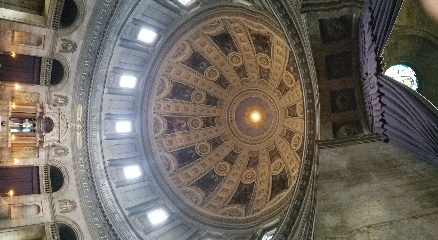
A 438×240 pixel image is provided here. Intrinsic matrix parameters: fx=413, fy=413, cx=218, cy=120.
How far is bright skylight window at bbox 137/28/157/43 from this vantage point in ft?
49.4

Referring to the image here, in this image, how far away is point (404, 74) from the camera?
11.2 meters

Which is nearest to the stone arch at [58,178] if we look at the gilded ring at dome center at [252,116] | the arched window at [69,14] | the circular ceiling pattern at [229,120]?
the arched window at [69,14]

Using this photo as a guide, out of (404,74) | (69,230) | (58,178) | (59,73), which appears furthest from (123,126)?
(404,74)

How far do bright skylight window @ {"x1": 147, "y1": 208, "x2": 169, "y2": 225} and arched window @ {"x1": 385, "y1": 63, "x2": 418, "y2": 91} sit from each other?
9.78m

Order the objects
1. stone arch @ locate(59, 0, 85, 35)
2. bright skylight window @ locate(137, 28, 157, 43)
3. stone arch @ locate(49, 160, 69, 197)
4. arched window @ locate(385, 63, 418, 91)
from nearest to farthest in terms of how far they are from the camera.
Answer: arched window @ locate(385, 63, 418, 91) → stone arch @ locate(59, 0, 85, 35) → stone arch @ locate(49, 160, 69, 197) → bright skylight window @ locate(137, 28, 157, 43)

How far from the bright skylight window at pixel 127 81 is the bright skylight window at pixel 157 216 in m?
4.94

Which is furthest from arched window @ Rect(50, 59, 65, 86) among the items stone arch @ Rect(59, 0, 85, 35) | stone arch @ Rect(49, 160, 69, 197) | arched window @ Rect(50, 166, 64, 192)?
arched window @ Rect(50, 166, 64, 192)

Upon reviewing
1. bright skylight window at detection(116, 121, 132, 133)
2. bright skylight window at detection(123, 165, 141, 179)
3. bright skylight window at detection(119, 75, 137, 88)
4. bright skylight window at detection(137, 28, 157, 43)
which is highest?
bright skylight window at detection(137, 28, 157, 43)

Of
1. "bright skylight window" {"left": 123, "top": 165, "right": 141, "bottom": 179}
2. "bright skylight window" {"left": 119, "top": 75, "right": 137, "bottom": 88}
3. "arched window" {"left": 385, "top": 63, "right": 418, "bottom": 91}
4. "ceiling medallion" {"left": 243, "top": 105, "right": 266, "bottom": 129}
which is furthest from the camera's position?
"ceiling medallion" {"left": 243, "top": 105, "right": 266, "bottom": 129}

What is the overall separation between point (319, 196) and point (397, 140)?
2267mm

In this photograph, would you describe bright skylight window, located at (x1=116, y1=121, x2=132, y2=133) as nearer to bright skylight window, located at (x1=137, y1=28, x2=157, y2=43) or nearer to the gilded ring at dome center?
bright skylight window, located at (x1=137, y1=28, x2=157, y2=43)

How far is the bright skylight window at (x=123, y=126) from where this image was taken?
615 inches

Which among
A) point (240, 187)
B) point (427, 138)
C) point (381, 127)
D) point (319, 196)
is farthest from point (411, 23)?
point (240, 187)

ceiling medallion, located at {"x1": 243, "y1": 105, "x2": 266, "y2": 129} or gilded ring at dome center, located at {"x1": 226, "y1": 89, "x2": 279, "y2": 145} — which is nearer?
gilded ring at dome center, located at {"x1": 226, "y1": 89, "x2": 279, "y2": 145}
